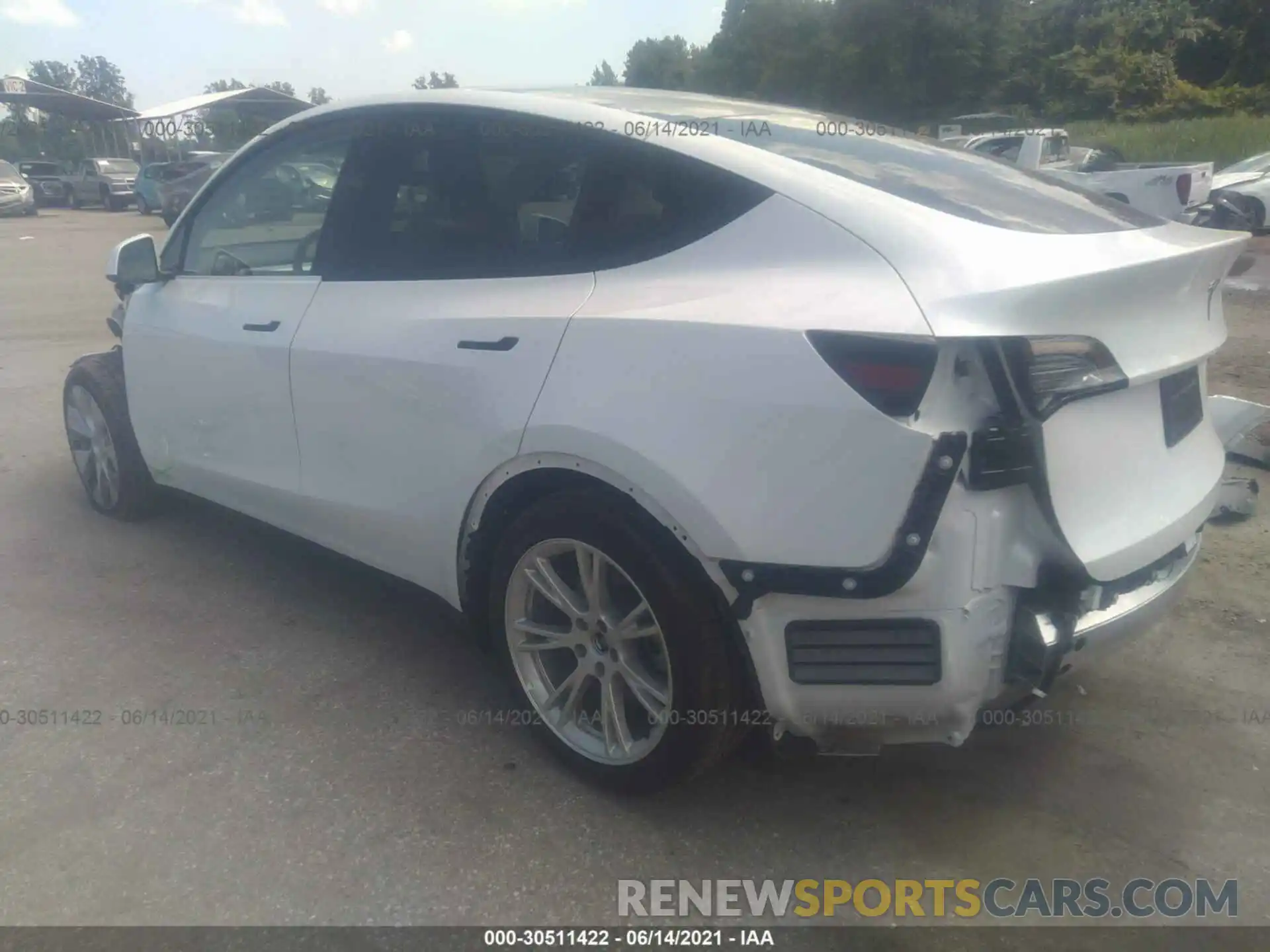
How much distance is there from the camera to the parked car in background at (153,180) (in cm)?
2620

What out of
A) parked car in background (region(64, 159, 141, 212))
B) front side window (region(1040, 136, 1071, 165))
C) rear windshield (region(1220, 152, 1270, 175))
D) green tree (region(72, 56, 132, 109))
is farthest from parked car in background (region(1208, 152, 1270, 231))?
green tree (region(72, 56, 132, 109))

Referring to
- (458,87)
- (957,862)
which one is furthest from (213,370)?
(957,862)

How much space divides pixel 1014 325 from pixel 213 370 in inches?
110

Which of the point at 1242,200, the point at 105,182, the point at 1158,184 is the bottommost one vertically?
the point at 1242,200

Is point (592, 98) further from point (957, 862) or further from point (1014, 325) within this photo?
point (957, 862)

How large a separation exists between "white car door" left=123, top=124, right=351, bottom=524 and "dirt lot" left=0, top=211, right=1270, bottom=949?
0.38 meters

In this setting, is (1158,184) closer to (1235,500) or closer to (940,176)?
(1235,500)

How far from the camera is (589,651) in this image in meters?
2.68

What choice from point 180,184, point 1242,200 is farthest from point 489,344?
point 180,184

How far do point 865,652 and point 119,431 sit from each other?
3598 millimetres

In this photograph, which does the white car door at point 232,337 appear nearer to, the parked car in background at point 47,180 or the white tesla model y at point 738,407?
the white tesla model y at point 738,407

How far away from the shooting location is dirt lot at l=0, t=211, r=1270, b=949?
2430 mm

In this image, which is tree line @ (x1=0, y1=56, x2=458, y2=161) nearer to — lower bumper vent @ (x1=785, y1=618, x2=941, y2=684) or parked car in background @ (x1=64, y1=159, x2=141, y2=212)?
parked car in background @ (x1=64, y1=159, x2=141, y2=212)

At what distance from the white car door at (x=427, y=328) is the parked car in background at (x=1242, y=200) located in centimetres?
1323
